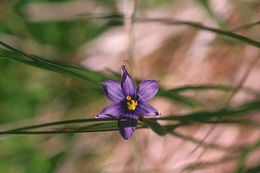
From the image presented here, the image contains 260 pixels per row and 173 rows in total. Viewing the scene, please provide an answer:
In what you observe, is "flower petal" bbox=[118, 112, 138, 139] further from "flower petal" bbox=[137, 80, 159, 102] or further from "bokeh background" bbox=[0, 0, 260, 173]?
"bokeh background" bbox=[0, 0, 260, 173]

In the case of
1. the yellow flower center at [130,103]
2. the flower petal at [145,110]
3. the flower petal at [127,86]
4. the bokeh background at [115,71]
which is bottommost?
the flower petal at [145,110]

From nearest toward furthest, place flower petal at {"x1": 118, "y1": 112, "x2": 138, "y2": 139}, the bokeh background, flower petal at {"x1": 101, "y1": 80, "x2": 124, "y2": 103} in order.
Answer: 1. flower petal at {"x1": 118, "y1": 112, "x2": 138, "y2": 139}
2. flower petal at {"x1": 101, "y1": 80, "x2": 124, "y2": 103}
3. the bokeh background

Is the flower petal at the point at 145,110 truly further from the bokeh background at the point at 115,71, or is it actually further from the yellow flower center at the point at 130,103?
the bokeh background at the point at 115,71

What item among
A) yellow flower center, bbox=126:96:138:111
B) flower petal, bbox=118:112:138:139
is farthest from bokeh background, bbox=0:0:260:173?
flower petal, bbox=118:112:138:139

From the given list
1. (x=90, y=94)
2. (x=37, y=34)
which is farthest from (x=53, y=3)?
(x=90, y=94)

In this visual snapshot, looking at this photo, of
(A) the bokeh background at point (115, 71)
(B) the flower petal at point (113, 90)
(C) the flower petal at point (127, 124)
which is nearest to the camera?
(C) the flower petal at point (127, 124)

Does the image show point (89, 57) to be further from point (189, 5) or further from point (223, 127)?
point (223, 127)

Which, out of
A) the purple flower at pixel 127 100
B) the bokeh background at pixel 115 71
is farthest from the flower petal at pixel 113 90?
the bokeh background at pixel 115 71

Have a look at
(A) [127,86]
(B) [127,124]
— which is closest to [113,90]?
(A) [127,86]
